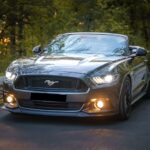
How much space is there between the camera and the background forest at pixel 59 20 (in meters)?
16.8

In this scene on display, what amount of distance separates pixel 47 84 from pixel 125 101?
1.32m

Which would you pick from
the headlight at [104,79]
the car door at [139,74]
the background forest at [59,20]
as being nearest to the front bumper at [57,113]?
the headlight at [104,79]

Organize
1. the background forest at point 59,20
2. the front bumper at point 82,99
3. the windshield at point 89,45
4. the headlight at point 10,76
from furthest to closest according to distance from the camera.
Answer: the background forest at point 59,20
the windshield at point 89,45
the headlight at point 10,76
the front bumper at point 82,99

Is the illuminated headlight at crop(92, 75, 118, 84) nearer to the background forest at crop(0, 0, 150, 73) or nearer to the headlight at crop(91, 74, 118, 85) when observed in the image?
the headlight at crop(91, 74, 118, 85)

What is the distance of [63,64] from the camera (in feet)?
30.8

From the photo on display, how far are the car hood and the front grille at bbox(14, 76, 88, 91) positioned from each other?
100 millimetres

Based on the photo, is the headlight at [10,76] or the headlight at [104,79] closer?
the headlight at [104,79]

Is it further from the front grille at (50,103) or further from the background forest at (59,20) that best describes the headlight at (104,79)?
the background forest at (59,20)

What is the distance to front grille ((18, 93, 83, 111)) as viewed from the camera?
8.95 metres

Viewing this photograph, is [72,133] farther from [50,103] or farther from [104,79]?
[104,79]

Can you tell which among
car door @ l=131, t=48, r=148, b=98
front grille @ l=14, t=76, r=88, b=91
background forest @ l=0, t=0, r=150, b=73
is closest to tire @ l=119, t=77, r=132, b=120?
car door @ l=131, t=48, r=148, b=98

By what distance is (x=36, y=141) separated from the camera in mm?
7660

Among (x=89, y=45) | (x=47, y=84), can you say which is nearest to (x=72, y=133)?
(x=47, y=84)

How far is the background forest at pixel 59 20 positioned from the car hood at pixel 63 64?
6404 mm
